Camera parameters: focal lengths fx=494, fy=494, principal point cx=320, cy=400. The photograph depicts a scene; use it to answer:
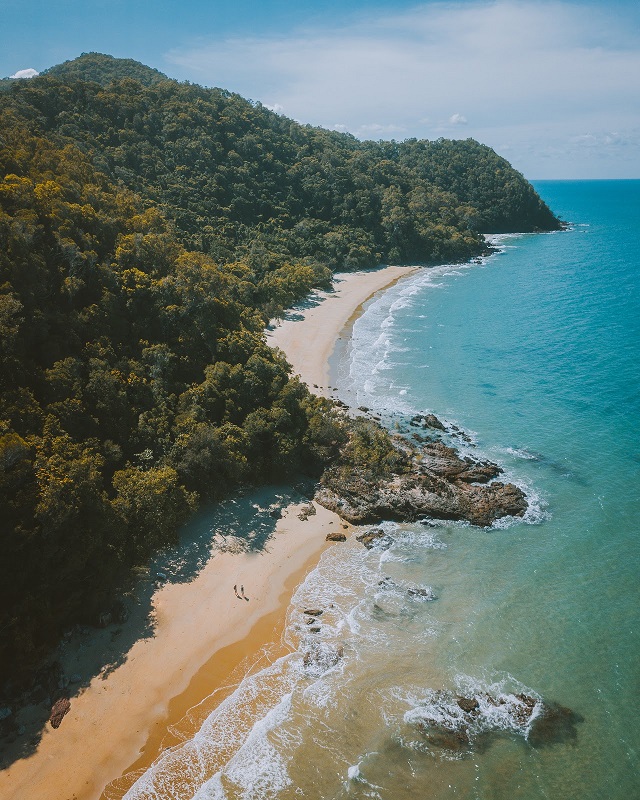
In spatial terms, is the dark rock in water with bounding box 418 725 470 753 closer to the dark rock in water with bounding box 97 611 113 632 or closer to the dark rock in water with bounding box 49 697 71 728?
the dark rock in water with bounding box 49 697 71 728

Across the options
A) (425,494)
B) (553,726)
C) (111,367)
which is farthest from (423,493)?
(111,367)

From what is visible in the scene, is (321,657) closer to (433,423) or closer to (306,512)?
(306,512)

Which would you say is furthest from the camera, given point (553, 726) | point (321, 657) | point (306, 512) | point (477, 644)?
point (306, 512)

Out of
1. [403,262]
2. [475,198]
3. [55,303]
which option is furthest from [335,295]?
[475,198]

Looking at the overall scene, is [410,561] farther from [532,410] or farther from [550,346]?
[550,346]

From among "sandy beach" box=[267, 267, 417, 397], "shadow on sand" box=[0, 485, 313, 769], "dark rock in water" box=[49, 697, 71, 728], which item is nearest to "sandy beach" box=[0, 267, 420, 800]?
"shadow on sand" box=[0, 485, 313, 769]

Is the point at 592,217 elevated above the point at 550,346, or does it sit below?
above
